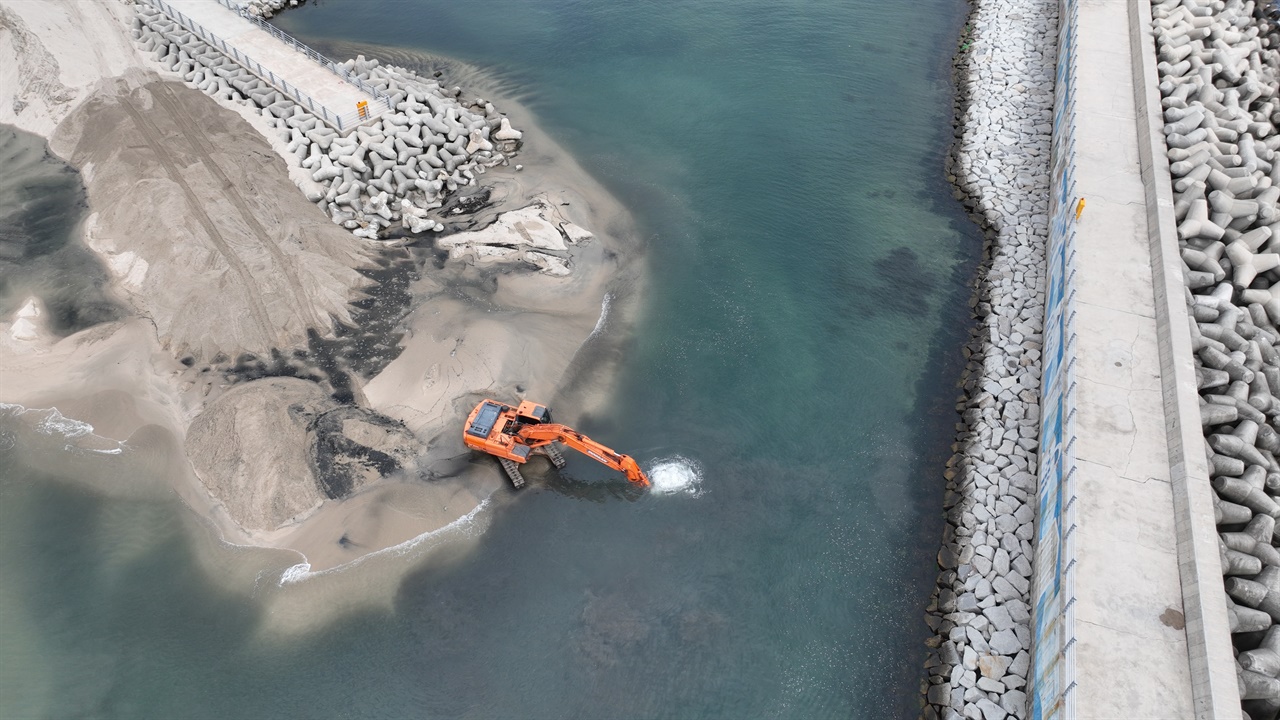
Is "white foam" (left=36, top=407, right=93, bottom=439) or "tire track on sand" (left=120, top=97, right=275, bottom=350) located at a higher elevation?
"tire track on sand" (left=120, top=97, right=275, bottom=350)

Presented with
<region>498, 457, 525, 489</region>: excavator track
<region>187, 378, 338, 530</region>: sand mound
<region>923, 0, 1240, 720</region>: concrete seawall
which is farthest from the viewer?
<region>498, 457, 525, 489</region>: excavator track

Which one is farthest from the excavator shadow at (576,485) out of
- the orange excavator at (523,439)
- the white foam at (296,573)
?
the white foam at (296,573)

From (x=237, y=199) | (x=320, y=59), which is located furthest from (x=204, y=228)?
(x=320, y=59)

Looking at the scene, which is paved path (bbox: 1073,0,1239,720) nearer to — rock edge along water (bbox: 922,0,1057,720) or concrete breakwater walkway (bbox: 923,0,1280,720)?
concrete breakwater walkway (bbox: 923,0,1280,720)

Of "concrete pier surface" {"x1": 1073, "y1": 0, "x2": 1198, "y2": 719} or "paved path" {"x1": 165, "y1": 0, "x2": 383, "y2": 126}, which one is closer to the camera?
"concrete pier surface" {"x1": 1073, "y1": 0, "x2": 1198, "y2": 719}

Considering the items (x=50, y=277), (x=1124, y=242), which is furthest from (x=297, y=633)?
(x=1124, y=242)

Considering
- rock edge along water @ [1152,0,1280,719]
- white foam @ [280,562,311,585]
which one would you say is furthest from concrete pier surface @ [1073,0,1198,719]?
white foam @ [280,562,311,585]

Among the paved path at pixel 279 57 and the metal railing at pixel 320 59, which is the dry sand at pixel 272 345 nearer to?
the paved path at pixel 279 57
